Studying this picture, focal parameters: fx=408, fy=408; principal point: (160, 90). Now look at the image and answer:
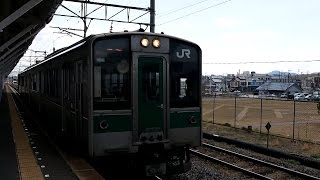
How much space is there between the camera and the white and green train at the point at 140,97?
277 inches

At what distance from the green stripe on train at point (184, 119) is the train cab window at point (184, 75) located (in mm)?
158

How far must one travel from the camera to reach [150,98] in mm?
7457

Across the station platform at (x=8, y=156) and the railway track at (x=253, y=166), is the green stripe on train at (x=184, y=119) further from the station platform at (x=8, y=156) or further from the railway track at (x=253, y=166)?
the station platform at (x=8, y=156)

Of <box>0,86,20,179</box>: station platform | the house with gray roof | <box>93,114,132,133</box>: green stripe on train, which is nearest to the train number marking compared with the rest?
<box>93,114,132,133</box>: green stripe on train

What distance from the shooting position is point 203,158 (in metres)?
11.5

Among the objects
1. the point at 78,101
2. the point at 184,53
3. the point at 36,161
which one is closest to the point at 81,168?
the point at 36,161

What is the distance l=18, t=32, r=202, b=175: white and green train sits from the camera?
23.1 feet

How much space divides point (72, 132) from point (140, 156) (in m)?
2.13

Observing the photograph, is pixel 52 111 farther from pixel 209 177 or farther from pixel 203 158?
pixel 209 177

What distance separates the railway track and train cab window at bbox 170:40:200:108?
259cm

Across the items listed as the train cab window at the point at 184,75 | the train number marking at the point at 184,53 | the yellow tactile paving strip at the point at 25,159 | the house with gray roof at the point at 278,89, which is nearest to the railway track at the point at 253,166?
the train cab window at the point at 184,75

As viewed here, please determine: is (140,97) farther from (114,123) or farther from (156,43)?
(156,43)

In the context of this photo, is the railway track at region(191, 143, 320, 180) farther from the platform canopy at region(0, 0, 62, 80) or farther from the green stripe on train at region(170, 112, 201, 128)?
the platform canopy at region(0, 0, 62, 80)

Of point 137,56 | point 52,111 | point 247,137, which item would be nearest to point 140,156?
point 137,56
